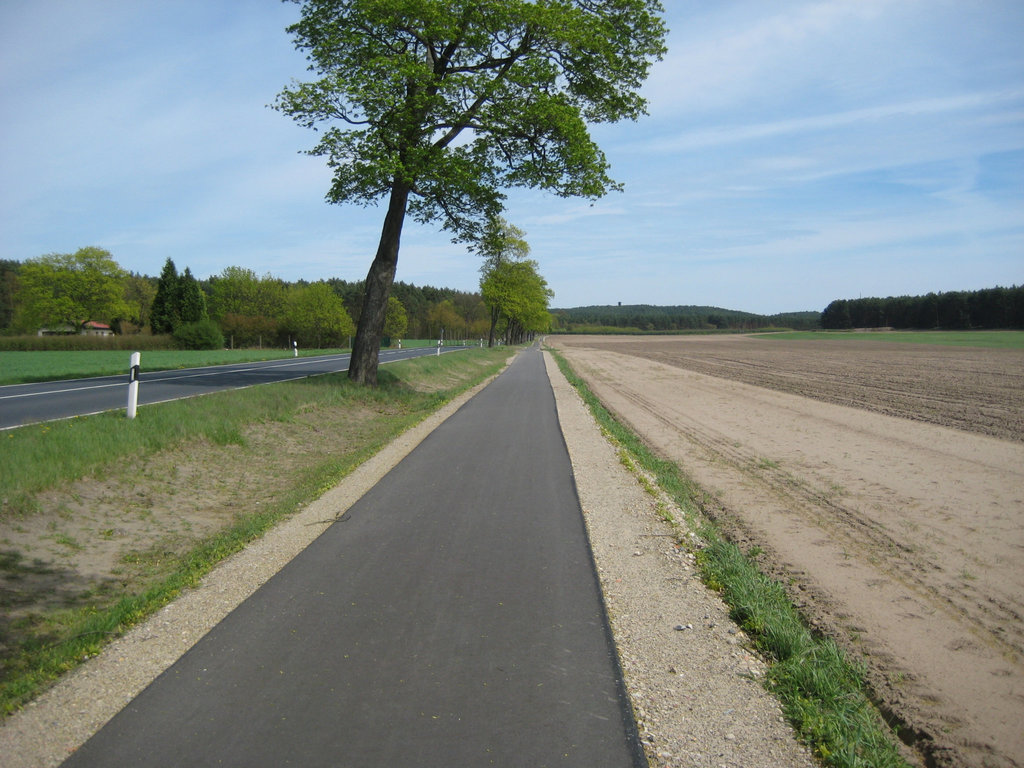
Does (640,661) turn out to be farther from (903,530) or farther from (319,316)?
(319,316)

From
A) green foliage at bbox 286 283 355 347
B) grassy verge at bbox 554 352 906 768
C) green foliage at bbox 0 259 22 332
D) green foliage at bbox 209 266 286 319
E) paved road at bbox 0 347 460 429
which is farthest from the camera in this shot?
green foliage at bbox 209 266 286 319

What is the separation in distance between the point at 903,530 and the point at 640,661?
462 centimetres

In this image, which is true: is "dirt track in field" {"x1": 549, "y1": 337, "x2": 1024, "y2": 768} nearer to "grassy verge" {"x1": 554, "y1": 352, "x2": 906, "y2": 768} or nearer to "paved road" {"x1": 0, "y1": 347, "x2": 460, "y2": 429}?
"grassy verge" {"x1": 554, "y1": 352, "x2": 906, "y2": 768}

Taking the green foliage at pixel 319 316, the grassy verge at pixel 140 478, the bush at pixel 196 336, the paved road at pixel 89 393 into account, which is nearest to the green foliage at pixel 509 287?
the green foliage at pixel 319 316

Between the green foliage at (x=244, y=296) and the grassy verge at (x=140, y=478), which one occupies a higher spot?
the green foliage at (x=244, y=296)

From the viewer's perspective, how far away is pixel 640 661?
13.7 feet

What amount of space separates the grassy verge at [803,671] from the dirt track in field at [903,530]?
189mm

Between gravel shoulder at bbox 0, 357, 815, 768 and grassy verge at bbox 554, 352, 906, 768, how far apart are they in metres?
0.11

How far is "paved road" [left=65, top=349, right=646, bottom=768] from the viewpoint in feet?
10.4

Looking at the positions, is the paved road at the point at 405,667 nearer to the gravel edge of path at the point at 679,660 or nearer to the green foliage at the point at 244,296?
the gravel edge of path at the point at 679,660

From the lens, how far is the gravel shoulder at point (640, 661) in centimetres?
329

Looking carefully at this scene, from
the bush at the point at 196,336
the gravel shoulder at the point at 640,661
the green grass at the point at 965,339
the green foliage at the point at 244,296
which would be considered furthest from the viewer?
the green foliage at the point at 244,296

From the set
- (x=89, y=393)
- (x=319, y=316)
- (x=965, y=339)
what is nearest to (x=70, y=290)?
(x=319, y=316)

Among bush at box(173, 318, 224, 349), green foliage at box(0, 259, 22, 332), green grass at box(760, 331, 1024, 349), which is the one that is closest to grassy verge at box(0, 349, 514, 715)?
bush at box(173, 318, 224, 349)
